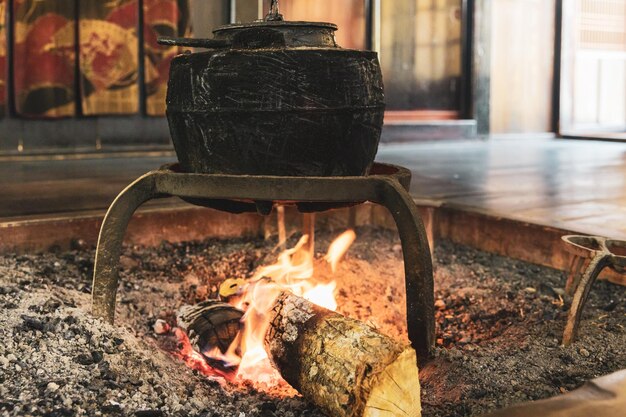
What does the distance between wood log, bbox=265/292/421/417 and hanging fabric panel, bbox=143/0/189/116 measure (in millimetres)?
6826

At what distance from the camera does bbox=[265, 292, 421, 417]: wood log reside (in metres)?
2.00

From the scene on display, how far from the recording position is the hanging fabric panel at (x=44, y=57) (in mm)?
7871

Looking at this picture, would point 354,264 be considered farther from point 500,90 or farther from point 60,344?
point 500,90

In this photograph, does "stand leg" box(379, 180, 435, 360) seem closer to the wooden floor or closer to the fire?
the fire

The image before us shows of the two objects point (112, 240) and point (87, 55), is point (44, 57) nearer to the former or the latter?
point (87, 55)

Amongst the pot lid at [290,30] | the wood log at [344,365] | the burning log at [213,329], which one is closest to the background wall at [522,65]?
the burning log at [213,329]

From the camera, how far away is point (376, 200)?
7.70 ft

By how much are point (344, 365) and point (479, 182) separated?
4179mm

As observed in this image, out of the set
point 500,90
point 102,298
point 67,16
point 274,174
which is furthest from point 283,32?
point 500,90

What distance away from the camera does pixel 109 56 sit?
8445mm

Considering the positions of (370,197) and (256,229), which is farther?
(256,229)

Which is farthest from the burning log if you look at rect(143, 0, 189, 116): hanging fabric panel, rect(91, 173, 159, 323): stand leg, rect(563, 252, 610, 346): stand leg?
rect(143, 0, 189, 116): hanging fabric panel

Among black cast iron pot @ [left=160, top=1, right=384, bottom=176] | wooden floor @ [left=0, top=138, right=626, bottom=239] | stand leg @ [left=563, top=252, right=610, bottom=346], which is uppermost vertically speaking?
black cast iron pot @ [left=160, top=1, right=384, bottom=176]

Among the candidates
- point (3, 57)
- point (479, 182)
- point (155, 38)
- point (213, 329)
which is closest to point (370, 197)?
point (213, 329)
